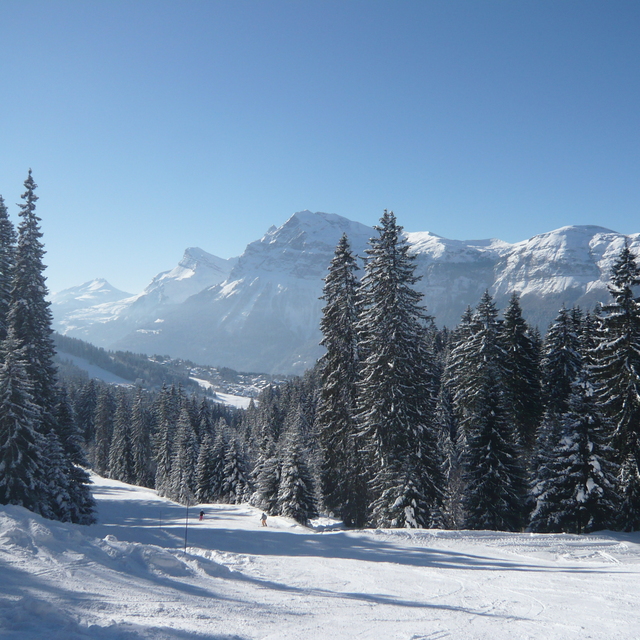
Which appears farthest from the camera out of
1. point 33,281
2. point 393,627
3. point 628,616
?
point 33,281

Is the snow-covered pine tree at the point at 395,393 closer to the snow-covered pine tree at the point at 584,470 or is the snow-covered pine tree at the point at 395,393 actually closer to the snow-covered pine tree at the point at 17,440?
the snow-covered pine tree at the point at 584,470

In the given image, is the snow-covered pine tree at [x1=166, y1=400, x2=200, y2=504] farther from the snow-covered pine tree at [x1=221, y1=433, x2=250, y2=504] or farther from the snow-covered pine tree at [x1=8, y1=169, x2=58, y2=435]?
the snow-covered pine tree at [x1=8, y1=169, x2=58, y2=435]

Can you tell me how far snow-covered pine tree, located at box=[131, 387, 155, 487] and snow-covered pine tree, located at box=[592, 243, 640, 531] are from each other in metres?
62.4

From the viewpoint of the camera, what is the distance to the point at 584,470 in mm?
24078

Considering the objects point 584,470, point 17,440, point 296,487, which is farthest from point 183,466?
point 584,470

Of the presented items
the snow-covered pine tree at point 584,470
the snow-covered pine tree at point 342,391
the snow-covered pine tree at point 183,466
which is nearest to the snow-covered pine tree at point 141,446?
the snow-covered pine tree at point 183,466

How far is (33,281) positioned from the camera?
1112 inches

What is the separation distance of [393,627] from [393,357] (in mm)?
14674

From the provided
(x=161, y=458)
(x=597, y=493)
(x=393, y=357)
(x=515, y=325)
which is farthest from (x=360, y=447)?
(x=161, y=458)

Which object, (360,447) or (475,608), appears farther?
(360,447)

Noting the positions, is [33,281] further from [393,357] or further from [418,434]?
[418,434]

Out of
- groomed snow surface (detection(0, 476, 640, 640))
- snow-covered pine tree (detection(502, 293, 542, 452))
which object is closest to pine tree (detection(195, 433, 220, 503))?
snow-covered pine tree (detection(502, 293, 542, 452))

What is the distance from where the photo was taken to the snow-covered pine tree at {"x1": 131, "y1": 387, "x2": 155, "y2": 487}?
69625 mm

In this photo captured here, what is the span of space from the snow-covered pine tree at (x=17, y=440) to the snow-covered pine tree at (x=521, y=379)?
2872cm
